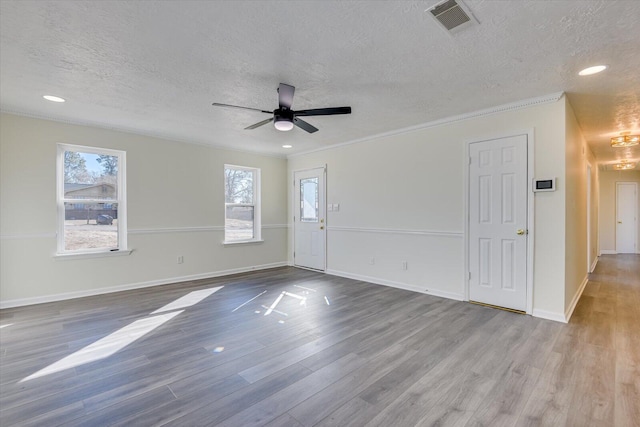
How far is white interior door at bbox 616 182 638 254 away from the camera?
8.84m

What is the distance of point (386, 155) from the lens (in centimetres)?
504

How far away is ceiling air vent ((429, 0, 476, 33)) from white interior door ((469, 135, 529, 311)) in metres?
2.15

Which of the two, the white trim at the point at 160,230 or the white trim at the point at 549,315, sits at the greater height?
the white trim at the point at 160,230

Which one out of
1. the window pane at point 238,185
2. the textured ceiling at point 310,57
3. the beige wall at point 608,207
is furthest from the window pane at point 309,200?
the beige wall at point 608,207

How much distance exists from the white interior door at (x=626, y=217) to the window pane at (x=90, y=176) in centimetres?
1273

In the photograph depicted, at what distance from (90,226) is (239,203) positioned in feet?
8.27

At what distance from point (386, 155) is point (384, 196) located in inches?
26.9

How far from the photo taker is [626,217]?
29.2 ft

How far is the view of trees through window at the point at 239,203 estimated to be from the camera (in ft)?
20.1

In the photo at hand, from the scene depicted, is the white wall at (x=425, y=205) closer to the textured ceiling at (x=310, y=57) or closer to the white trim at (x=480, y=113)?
the white trim at (x=480, y=113)

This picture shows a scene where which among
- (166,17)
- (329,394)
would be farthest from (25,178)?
(329,394)

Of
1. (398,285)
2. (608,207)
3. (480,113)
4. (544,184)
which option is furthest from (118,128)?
(608,207)

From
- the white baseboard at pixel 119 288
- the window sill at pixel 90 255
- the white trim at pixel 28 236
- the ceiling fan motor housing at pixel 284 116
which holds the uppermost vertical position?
the ceiling fan motor housing at pixel 284 116

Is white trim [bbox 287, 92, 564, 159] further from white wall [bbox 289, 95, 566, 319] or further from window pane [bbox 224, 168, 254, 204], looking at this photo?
window pane [bbox 224, 168, 254, 204]
